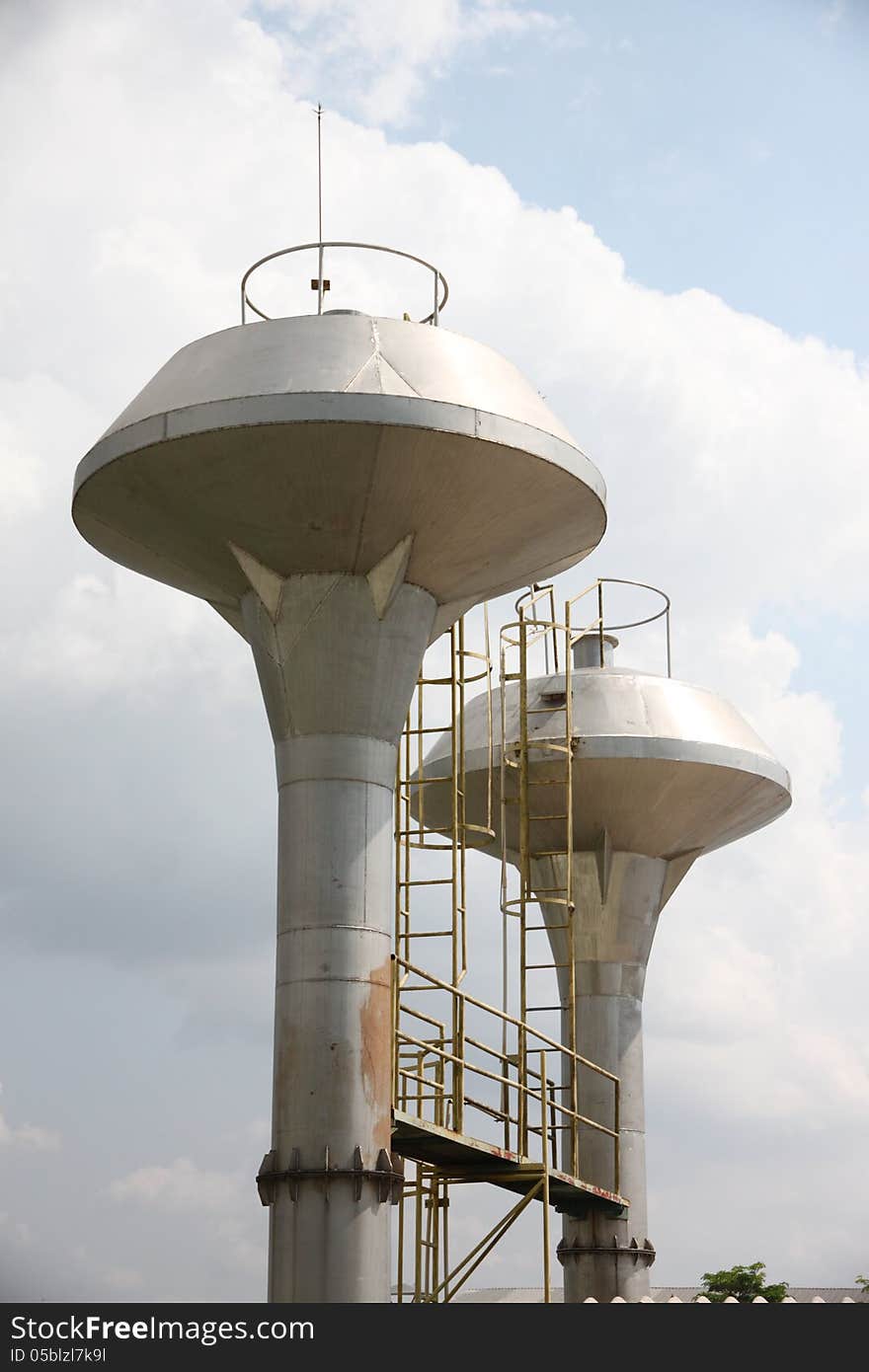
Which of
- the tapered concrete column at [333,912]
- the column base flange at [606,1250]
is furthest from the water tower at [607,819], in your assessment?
Answer: the tapered concrete column at [333,912]

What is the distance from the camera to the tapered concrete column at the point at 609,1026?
1018 inches

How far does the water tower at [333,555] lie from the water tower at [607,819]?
23.2 ft

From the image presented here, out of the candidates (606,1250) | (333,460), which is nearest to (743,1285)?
(606,1250)

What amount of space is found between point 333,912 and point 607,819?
10.0 m

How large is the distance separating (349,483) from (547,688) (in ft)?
31.9

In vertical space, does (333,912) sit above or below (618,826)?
below

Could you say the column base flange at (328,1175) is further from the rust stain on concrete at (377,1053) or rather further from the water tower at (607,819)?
the water tower at (607,819)

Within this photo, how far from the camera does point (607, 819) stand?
2666 centimetres

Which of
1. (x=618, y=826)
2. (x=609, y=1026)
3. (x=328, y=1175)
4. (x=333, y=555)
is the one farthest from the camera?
(x=609, y=1026)

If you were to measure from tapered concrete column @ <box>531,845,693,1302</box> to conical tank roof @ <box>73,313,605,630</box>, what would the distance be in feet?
30.0

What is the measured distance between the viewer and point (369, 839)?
1756cm

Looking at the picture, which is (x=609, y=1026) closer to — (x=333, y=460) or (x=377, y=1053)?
(x=377, y=1053)
